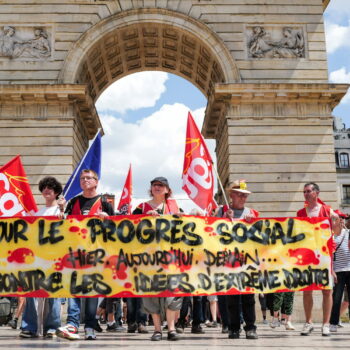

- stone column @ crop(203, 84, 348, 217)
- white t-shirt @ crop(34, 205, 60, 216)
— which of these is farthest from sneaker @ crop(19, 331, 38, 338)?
stone column @ crop(203, 84, 348, 217)

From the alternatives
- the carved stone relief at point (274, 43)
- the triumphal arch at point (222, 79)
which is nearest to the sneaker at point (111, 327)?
the triumphal arch at point (222, 79)

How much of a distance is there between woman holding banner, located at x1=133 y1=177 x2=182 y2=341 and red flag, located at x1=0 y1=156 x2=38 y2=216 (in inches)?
105

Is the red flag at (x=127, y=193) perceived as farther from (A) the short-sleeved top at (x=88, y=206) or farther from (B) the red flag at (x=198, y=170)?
(A) the short-sleeved top at (x=88, y=206)

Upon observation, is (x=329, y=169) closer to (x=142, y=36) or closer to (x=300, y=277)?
(x=142, y=36)

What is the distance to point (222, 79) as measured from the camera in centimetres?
2347

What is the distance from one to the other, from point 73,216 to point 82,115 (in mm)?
16269

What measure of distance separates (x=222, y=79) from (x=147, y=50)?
15.6 feet

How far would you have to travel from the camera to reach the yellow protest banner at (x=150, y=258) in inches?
321

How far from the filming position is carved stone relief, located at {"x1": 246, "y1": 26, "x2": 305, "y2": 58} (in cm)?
2316

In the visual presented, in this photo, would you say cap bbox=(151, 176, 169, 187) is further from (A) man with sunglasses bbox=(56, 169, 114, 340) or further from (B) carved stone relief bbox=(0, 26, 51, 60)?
(B) carved stone relief bbox=(0, 26, 51, 60)

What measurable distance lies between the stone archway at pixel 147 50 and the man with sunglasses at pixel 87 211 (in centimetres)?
1424

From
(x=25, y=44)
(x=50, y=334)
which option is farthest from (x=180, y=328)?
(x=25, y=44)

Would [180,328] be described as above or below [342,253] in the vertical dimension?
below

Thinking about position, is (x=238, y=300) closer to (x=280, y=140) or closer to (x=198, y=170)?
(x=198, y=170)
